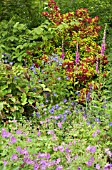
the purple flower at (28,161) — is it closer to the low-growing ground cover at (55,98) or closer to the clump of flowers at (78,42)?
the low-growing ground cover at (55,98)

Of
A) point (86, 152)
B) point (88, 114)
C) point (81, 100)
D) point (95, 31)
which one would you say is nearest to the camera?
point (86, 152)

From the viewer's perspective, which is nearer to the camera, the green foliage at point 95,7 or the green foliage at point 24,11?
the green foliage at point 24,11

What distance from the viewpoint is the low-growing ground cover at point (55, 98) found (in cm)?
297

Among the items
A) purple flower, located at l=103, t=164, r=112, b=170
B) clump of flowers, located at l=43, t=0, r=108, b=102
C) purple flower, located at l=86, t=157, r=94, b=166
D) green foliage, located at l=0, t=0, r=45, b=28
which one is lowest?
purple flower, located at l=103, t=164, r=112, b=170

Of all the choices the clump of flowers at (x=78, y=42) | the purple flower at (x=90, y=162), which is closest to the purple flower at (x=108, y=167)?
the purple flower at (x=90, y=162)

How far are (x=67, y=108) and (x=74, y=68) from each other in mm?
766

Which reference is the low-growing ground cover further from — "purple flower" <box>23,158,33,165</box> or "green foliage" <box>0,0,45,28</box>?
"green foliage" <box>0,0,45,28</box>

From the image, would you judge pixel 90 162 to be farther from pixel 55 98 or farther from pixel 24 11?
pixel 24 11

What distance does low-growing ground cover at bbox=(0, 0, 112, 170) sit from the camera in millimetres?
2973

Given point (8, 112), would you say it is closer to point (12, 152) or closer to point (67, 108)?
point (67, 108)

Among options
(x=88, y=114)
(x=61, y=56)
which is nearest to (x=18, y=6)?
(x=61, y=56)

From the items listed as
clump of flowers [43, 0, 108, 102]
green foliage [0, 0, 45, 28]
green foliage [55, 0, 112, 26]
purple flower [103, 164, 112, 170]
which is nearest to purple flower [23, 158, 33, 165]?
purple flower [103, 164, 112, 170]

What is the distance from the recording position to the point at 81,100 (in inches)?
184

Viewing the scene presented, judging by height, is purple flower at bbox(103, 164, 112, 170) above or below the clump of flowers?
below
